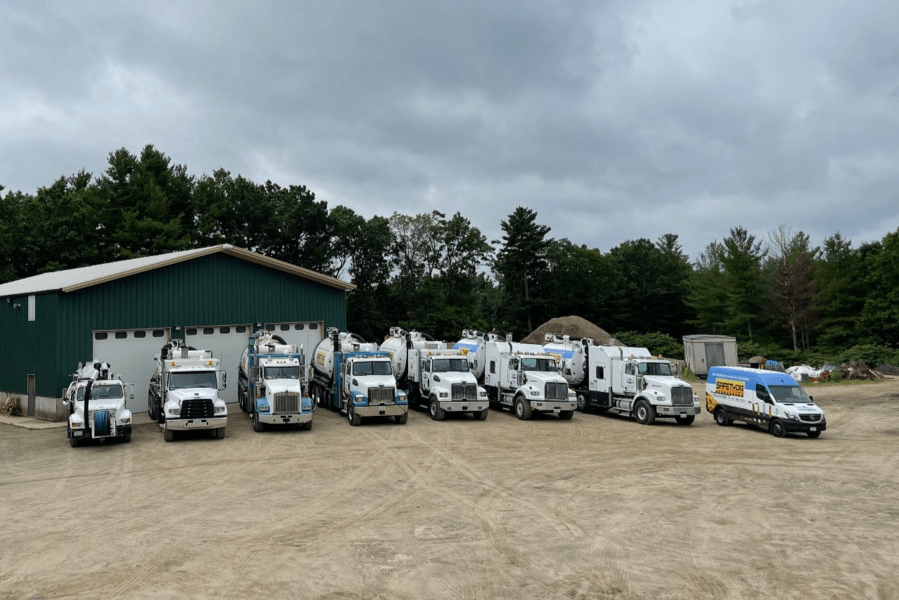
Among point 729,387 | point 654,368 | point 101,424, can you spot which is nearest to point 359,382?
point 101,424

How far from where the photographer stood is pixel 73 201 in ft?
177

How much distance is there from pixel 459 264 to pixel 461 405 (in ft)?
151

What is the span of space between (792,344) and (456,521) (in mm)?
60759

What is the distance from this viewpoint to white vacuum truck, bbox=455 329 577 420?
2738 cm

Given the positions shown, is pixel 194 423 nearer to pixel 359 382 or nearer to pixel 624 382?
pixel 359 382

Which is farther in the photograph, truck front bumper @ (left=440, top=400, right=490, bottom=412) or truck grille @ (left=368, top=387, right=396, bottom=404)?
truck front bumper @ (left=440, top=400, right=490, bottom=412)

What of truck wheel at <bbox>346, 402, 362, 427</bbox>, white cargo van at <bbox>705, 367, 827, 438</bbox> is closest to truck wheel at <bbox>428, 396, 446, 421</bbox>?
truck wheel at <bbox>346, 402, 362, 427</bbox>

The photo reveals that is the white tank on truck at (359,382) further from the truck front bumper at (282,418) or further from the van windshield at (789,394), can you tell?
the van windshield at (789,394)

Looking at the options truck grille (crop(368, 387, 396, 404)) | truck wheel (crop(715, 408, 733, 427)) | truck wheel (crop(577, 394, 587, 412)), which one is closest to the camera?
truck grille (crop(368, 387, 396, 404))

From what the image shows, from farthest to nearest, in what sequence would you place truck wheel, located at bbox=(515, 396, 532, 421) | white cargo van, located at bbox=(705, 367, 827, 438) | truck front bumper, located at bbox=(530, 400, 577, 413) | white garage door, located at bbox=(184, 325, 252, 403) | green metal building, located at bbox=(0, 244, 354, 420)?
white garage door, located at bbox=(184, 325, 252, 403) < truck wheel, located at bbox=(515, 396, 532, 421) < truck front bumper, located at bbox=(530, 400, 577, 413) < green metal building, located at bbox=(0, 244, 354, 420) < white cargo van, located at bbox=(705, 367, 827, 438)

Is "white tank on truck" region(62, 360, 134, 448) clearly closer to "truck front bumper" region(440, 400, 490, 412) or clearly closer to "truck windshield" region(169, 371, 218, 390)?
"truck windshield" region(169, 371, 218, 390)

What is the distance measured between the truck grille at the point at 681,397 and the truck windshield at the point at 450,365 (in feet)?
27.5

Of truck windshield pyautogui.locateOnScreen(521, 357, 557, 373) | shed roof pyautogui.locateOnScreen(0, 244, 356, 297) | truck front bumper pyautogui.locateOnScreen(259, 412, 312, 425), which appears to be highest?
shed roof pyautogui.locateOnScreen(0, 244, 356, 297)

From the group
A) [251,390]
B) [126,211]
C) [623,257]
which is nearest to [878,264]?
[623,257]
